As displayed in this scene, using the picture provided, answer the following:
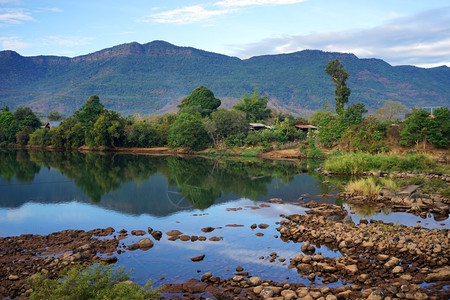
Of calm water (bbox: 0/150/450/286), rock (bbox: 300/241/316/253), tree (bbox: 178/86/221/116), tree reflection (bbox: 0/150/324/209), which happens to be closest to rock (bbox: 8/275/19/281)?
calm water (bbox: 0/150/450/286)

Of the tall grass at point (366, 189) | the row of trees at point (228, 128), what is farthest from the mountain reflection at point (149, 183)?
the row of trees at point (228, 128)

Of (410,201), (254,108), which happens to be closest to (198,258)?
(410,201)

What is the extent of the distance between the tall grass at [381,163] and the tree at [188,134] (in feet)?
73.2

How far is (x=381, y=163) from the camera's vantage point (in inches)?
1080

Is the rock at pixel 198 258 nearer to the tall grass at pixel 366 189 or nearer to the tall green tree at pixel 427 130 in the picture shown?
the tall grass at pixel 366 189

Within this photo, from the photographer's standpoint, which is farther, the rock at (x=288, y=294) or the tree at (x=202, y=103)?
the tree at (x=202, y=103)

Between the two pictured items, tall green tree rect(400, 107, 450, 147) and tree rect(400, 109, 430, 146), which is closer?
tall green tree rect(400, 107, 450, 147)

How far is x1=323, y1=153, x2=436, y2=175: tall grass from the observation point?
26.8 metres

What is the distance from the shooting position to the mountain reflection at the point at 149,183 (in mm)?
20719

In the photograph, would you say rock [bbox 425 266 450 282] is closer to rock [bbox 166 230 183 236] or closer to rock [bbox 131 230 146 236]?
rock [bbox 166 230 183 236]

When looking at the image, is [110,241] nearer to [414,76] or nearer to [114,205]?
[114,205]

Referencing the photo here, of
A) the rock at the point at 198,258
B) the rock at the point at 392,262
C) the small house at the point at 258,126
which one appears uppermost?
the small house at the point at 258,126

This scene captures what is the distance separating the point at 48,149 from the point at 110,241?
161ft

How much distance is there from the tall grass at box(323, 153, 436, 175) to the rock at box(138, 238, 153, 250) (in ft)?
62.1
